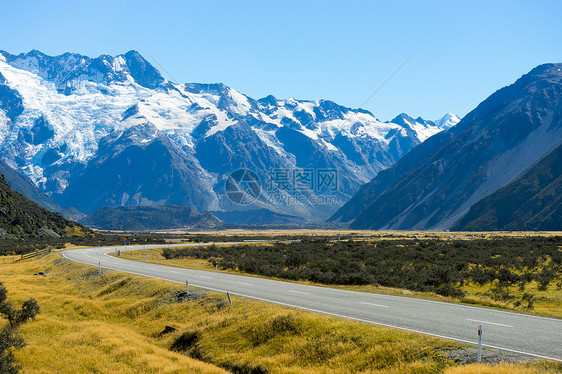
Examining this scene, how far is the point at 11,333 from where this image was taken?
17422mm

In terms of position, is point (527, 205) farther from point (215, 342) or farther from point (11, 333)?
point (11, 333)

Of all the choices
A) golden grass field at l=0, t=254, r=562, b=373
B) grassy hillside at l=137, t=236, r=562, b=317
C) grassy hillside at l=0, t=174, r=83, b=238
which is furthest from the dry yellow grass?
grassy hillside at l=0, t=174, r=83, b=238

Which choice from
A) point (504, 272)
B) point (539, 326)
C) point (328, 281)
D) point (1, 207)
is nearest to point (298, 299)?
point (328, 281)

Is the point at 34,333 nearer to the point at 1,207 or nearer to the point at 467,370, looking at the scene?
the point at 467,370

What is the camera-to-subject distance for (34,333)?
69.2 feet

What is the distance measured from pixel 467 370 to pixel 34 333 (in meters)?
19.7

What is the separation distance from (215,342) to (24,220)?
11650 centimetres

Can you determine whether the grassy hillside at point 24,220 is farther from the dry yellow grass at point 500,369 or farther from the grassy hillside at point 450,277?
the dry yellow grass at point 500,369

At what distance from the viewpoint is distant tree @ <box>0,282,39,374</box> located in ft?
49.6

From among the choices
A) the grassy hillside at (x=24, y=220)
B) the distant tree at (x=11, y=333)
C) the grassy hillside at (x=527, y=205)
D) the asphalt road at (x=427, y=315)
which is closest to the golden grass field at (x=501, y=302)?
the asphalt road at (x=427, y=315)

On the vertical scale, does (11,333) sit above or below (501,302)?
above

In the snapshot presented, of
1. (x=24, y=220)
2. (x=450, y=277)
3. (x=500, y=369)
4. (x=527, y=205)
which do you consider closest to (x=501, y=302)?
(x=450, y=277)

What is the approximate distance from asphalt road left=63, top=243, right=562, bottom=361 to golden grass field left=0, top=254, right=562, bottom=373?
1.41 m

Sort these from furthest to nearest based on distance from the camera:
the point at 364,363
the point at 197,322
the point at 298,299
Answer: the point at 298,299 → the point at 197,322 → the point at 364,363
